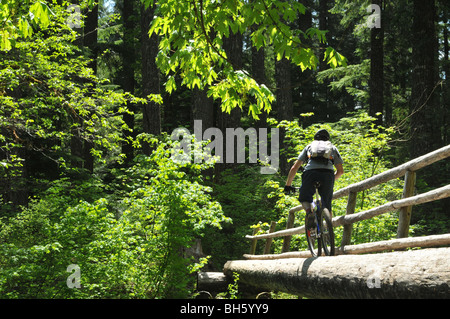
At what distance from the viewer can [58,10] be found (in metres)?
11.1

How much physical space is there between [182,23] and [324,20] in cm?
3571

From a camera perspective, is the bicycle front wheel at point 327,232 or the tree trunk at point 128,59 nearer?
the bicycle front wheel at point 327,232

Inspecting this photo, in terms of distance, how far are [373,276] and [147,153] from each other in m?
14.6

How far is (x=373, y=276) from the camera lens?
163 inches

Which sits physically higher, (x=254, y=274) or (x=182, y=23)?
(x=182, y=23)

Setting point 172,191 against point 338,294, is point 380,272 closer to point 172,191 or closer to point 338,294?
point 338,294

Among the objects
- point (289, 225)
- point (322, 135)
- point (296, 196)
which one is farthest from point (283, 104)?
point (322, 135)

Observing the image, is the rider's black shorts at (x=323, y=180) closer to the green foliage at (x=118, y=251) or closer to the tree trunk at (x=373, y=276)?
the tree trunk at (x=373, y=276)

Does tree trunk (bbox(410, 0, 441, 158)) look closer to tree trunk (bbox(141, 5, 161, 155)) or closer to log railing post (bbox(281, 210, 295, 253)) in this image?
log railing post (bbox(281, 210, 295, 253))

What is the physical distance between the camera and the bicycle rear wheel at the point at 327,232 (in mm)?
6375

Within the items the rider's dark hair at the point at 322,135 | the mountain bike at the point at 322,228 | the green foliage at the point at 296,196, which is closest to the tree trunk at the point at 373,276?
the mountain bike at the point at 322,228

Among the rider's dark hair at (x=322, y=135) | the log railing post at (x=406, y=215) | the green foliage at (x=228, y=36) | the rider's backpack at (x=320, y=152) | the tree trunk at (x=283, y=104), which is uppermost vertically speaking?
the tree trunk at (x=283, y=104)

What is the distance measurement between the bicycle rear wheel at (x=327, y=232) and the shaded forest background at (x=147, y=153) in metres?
2.19
